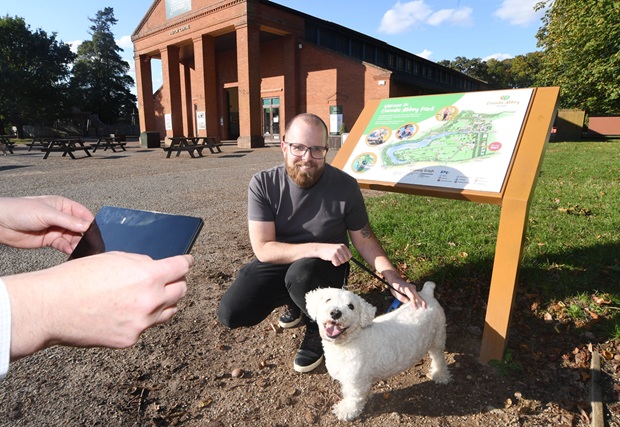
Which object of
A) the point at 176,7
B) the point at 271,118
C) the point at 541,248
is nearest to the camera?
the point at 541,248

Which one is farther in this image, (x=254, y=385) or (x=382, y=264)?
(x=382, y=264)

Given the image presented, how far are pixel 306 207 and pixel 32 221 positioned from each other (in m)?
1.73

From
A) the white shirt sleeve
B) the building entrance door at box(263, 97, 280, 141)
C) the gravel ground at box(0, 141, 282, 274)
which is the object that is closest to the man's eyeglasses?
the white shirt sleeve

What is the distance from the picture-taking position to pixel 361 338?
212 cm

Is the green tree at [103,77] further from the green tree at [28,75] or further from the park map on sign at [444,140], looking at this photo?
the park map on sign at [444,140]

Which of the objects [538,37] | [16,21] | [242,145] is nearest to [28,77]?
[16,21]

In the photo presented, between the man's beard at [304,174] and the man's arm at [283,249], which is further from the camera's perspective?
the man's beard at [304,174]

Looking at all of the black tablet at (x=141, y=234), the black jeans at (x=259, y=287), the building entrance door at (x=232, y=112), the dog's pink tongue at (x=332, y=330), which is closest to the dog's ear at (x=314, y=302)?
the dog's pink tongue at (x=332, y=330)

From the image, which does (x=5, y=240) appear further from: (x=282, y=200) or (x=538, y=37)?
(x=538, y=37)

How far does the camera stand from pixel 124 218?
155 centimetres

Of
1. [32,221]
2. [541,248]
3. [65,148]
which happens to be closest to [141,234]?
[32,221]

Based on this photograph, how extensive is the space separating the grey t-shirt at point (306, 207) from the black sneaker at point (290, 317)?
0.73 m

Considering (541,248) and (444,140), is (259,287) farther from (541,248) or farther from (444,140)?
(541,248)

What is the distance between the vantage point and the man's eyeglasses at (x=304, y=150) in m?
2.64
